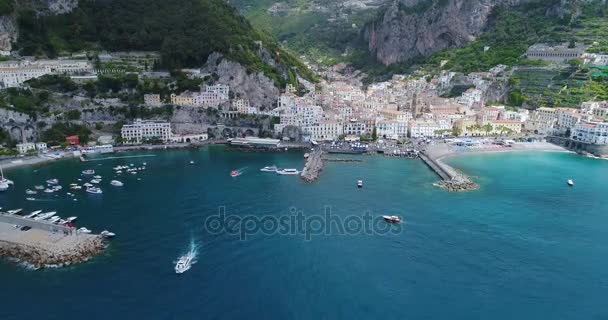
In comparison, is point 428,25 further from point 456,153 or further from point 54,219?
point 54,219

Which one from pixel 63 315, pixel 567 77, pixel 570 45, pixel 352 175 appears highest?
pixel 570 45

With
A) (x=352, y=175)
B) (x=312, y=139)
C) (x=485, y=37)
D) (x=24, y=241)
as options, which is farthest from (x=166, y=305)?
(x=485, y=37)

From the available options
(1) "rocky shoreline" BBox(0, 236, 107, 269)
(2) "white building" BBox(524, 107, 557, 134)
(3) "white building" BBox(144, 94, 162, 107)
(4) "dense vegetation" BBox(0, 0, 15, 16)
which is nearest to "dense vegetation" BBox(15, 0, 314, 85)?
(4) "dense vegetation" BBox(0, 0, 15, 16)

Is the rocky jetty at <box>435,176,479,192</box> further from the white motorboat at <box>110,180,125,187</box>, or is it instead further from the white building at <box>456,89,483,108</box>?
the white building at <box>456,89,483,108</box>

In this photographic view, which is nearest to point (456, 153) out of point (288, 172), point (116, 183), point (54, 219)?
point (288, 172)

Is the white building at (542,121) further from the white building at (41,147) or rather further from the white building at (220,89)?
the white building at (41,147)

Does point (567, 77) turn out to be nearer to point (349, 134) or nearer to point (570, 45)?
point (570, 45)

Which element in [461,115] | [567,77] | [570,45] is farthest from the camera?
[570,45]
